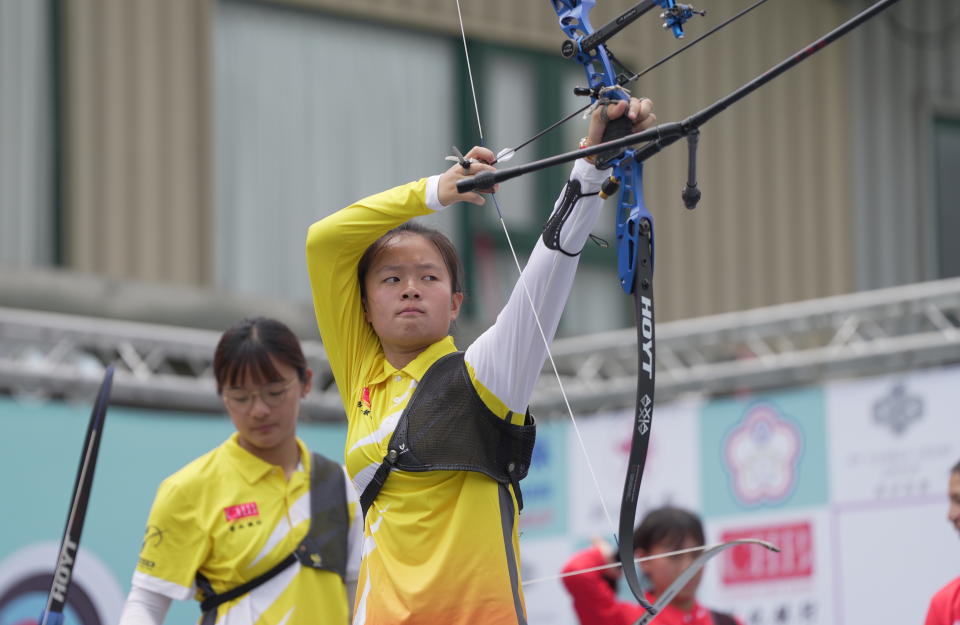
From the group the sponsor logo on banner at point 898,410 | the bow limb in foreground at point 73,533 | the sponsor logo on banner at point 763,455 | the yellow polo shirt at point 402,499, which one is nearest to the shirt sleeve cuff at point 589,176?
the yellow polo shirt at point 402,499

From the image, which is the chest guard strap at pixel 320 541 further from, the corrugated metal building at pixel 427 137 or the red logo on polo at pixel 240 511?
the corrugated metal building at pixel 427 137

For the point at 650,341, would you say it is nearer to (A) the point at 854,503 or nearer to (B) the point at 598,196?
(B) the point at 598,196

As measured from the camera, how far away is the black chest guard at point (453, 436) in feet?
8.57

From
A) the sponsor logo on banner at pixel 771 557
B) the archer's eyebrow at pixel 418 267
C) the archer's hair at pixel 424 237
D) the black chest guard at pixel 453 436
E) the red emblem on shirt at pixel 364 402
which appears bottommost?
the sponsor logo on banner at pixel 771 557

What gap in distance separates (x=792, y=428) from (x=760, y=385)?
42 centimetres

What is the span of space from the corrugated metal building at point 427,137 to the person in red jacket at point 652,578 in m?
4.05

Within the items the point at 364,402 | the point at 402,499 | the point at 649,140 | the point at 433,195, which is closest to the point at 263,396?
the point at 364,402

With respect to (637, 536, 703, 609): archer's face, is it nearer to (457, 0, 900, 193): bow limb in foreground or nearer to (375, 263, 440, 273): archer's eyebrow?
(375, 263, 440, 273): archer's eyebrow

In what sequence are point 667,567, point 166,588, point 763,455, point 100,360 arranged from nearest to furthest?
point 166,588 → point 667,567 → point 763,455 → point 100,360

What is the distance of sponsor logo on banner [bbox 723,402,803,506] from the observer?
20.3 ft

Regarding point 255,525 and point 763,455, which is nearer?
point 255,525

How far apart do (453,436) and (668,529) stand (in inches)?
64.8

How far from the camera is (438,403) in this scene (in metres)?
2.65

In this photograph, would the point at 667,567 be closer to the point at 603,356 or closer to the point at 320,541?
the point at 320,541
